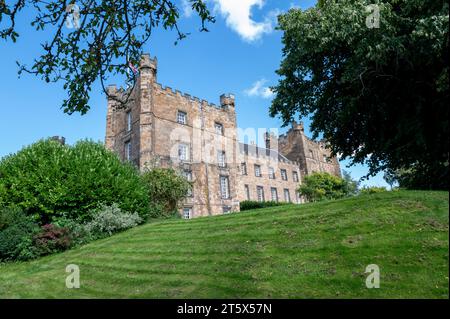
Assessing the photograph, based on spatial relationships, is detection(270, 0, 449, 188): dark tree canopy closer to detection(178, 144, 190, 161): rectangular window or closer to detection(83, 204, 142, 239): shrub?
detection(83, 204, 142, 239): shrub

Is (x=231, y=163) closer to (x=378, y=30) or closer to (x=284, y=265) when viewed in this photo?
(x=378, y=30)

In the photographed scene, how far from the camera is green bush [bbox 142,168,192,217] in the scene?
28.1 m

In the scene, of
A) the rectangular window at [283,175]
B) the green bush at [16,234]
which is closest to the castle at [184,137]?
the green bush at [16,234]

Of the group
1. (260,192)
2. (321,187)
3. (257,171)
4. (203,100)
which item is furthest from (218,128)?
(321,187)

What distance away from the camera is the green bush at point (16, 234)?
56.2 ft

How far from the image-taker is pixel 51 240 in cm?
1762

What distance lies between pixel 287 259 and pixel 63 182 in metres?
16.3

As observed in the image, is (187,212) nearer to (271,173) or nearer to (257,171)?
(257,171)

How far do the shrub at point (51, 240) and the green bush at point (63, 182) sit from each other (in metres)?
2.06

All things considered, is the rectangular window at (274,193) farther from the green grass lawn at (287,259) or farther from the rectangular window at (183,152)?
the green grass lawn at (287,259)

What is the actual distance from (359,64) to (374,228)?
794 centimetres

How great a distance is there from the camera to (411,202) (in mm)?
11094

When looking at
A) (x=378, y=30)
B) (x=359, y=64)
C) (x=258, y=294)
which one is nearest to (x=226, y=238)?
(x=258, y=294)

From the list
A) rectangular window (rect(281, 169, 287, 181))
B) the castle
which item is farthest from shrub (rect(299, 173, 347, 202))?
the castle
